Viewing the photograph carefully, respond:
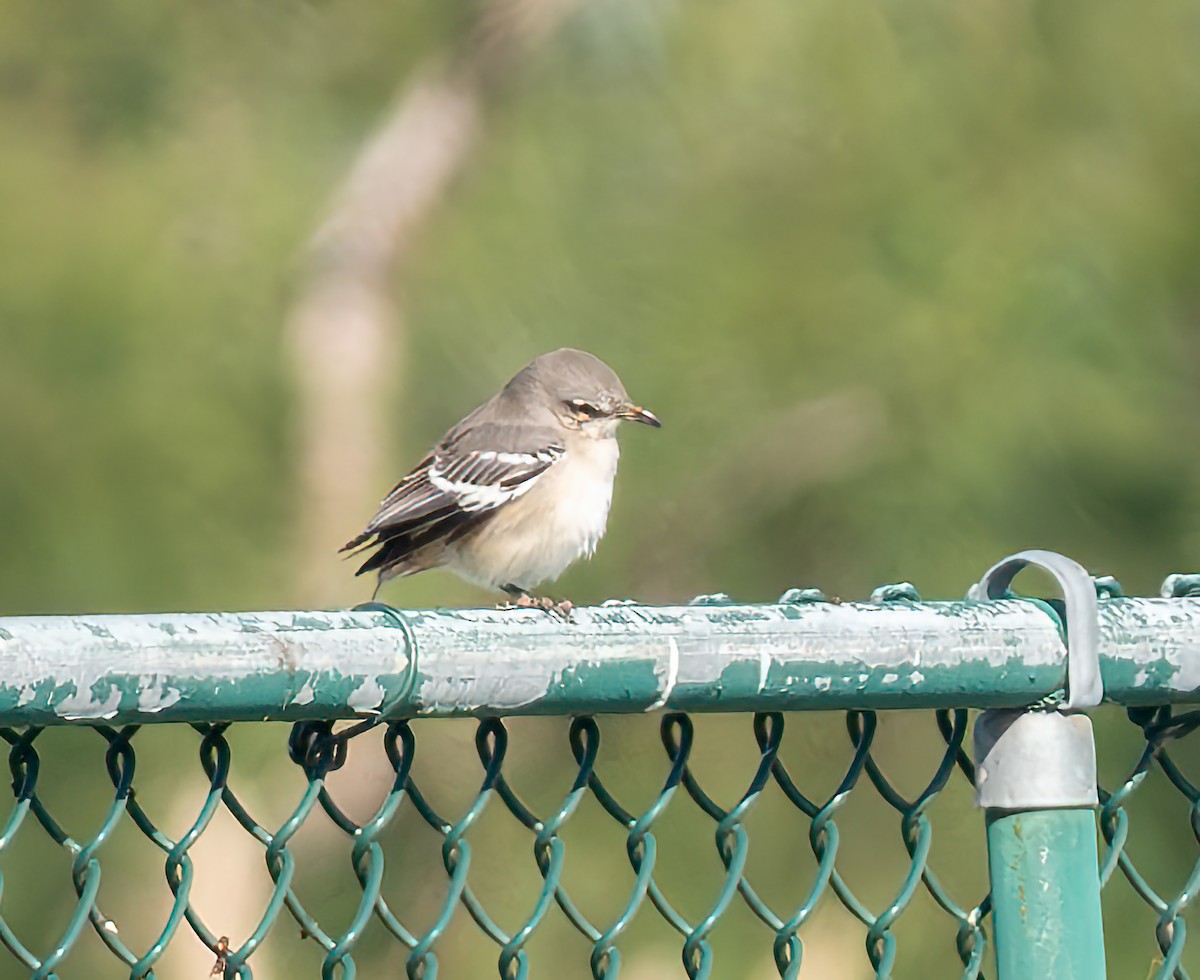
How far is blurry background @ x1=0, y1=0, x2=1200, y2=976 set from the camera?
304cm

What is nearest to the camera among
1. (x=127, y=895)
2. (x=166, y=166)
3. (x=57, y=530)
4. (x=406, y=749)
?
(x=406, y=749)

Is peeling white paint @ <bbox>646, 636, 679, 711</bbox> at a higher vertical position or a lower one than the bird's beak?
lower

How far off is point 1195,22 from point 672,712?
8.57 feet

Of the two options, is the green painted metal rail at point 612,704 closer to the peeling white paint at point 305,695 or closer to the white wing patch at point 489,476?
the peeling white paint at point 305,695

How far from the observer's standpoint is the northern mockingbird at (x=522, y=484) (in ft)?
9.88

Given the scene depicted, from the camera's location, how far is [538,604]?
241 cm

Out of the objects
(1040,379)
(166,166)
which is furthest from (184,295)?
(1040,379)

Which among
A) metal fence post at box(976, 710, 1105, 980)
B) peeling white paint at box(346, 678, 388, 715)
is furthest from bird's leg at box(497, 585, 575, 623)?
metal fence post at box(976, 710, 1105, 980)

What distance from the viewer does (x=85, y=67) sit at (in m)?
3.26

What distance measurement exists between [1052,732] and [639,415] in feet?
5.76

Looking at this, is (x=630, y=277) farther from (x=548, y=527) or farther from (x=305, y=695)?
(x=305, y=695)

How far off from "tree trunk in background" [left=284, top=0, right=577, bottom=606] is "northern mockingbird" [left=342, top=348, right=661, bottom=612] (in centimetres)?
16

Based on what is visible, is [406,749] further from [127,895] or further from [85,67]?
[85,67]

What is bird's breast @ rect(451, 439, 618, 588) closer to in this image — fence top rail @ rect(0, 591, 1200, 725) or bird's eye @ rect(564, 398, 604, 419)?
bird's eye @ rect(564, 398, 604, 419)
